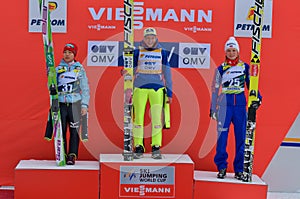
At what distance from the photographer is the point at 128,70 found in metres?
5.54

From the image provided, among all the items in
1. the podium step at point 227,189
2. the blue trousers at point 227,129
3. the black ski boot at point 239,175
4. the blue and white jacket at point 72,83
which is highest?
the blue and white jacket at point 72,83

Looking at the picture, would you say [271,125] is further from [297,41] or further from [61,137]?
[61,137]

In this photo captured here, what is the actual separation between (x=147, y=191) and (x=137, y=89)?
3.41ft

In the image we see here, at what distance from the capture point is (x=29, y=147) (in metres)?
6.32

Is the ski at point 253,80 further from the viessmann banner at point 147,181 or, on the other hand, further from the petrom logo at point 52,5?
the petrom logo at point 52,5


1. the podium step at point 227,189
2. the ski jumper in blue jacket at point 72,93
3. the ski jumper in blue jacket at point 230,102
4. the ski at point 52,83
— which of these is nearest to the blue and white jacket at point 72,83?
the ski jumper in blue jacket at point 72,93

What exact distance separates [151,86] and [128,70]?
35cm

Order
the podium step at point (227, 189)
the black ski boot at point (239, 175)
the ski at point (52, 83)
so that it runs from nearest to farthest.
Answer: the ski at point (52, 83)
the podium step at point (227, 189)
the black ski boot at point (239, 175)

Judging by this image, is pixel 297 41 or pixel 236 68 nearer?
pixel 236 68

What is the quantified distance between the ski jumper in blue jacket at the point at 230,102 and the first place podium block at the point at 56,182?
1310mm

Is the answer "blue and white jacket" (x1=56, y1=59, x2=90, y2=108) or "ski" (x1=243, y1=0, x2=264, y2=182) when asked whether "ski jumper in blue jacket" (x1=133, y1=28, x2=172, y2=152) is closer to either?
"blue and white jacket" (x1=56, y1=59, x2=90, y2=108)

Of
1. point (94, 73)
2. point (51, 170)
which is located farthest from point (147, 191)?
point (94, 73)

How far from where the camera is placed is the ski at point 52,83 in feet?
17.7

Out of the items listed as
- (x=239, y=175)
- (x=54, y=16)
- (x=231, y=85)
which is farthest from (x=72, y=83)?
(x=239, y=175)
